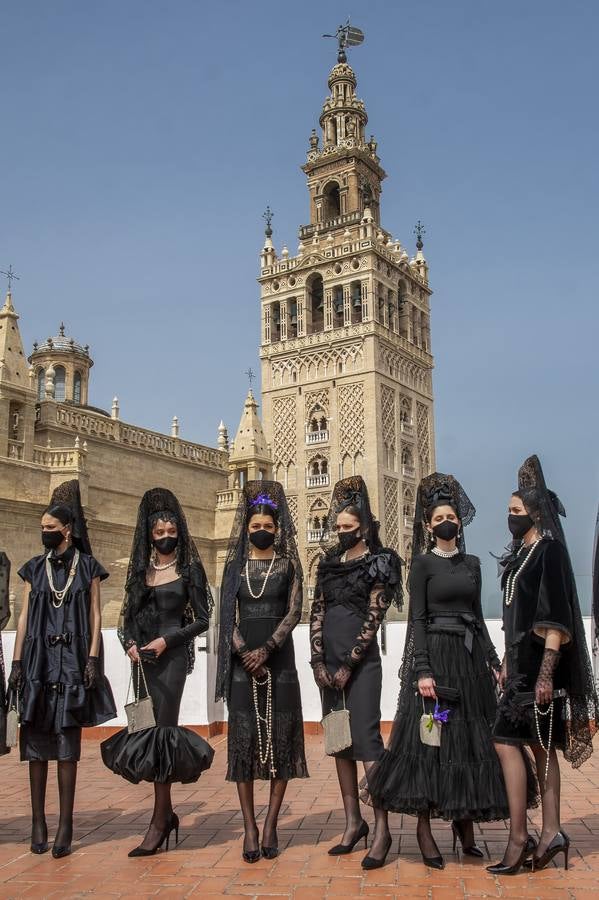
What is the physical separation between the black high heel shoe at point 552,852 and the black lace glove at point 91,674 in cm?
284

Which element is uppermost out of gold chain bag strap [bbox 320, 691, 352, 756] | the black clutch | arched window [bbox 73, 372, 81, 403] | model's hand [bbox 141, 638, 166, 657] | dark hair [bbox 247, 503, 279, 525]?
arched window [bbox 73, 372, 81, 403]

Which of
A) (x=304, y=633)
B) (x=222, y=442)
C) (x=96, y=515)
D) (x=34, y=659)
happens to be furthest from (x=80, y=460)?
(x=34, y=659)

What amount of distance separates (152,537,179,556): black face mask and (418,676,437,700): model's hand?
1.92m

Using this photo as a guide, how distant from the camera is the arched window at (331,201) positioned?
4753 centimetres

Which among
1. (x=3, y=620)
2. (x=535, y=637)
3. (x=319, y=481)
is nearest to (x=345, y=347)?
(x=319, y=481)

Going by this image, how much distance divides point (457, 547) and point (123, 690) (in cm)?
693

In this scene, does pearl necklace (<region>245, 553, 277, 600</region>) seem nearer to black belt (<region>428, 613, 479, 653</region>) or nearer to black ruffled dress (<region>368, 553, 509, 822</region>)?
black ruffled dress (<region>368, 553, 509, 822</region>)

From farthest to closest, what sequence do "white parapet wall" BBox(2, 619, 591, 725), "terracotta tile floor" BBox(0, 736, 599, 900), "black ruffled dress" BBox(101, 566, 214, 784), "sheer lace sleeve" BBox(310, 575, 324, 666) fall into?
1. "white parapet wall" BBox(2, 619, 591, 725)
2. "sheer lace sleeve" BBox(310, 575, 324, 666)
3. "black ruffled dress" BBox(101, 566, 214, 784)
4. "terracotta tile floor" BBox(0, 736, 599, 900)

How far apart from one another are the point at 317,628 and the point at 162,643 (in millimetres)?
1011

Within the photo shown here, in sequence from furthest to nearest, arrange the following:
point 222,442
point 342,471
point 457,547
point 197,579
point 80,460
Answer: point 342,471
point 222,442
point 80,460
point 197,579
point 457,547

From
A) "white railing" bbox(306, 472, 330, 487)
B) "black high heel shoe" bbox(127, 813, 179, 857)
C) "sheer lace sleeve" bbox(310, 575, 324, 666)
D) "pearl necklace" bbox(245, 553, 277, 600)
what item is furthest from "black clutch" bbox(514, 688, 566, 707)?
"white railing" bbox(306, 472, 330, 487)

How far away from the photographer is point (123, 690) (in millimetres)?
11070

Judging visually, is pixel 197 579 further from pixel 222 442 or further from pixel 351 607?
pixel 222 442

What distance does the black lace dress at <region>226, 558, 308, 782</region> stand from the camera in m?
5.33
